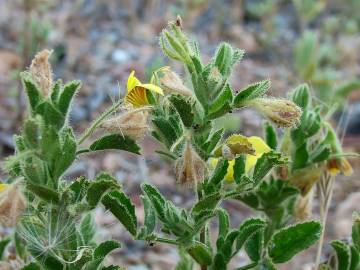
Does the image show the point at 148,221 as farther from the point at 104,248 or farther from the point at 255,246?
the point at 255,246

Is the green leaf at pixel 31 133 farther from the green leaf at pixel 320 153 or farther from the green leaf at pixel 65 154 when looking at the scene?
the green leaf at pixel 320 153

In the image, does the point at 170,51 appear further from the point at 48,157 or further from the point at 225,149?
the point at 48,157

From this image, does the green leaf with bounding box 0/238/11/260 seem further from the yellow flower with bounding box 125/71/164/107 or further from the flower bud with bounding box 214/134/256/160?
the flower bud with bounding box 214/134/256/160

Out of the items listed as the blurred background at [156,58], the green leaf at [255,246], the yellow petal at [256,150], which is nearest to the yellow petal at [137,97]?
the yellow petal at [256,150]

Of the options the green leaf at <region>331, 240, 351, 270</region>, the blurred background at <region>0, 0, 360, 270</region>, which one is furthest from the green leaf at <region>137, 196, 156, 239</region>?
the blurred background at <region>0, 0, 360, 270</region>

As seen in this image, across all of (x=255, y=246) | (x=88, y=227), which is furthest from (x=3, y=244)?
(x=255, y=246)
